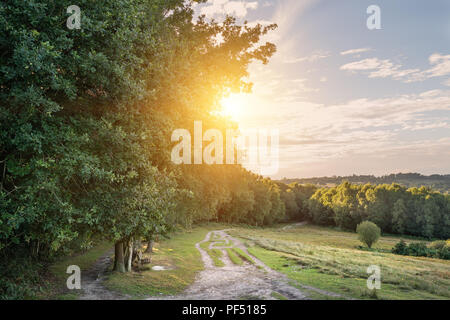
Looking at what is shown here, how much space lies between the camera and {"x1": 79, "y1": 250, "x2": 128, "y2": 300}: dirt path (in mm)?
14444

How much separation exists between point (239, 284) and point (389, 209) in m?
101

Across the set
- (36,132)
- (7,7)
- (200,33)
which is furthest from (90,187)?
(200,33)

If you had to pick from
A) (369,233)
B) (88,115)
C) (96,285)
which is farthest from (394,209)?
(88,115)

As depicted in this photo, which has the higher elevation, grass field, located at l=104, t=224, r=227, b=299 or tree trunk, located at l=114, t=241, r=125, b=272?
tree trunk, located at l=114, t=241, r=125, b=272

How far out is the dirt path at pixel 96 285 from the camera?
47.4ft

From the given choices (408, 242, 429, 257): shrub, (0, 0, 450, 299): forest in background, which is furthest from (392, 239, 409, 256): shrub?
(0, 0, 450, 299): forest in background

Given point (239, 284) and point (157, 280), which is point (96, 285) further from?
point (239, 284)

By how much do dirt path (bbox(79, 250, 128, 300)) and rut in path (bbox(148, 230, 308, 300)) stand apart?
10.5ft

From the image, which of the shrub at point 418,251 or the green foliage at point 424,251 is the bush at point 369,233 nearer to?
the green foliage at point 424,251

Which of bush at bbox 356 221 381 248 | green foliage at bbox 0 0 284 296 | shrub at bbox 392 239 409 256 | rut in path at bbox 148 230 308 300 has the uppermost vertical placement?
green foliage at bbox 0 0 284 296

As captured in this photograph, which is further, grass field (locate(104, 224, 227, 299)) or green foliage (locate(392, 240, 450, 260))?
green foliage (locate(392, 240, 450, 260))

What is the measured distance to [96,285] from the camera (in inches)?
648

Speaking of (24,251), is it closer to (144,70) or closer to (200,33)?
(144,70)

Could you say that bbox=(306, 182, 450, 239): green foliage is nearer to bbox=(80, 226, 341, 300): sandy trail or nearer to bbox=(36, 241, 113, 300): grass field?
bbox=(80, 226, 341, 300): sandy trail
